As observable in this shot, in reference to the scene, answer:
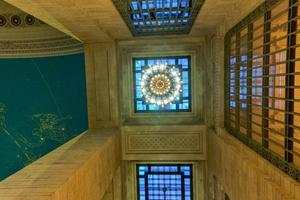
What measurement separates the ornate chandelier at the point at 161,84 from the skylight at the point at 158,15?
0.73 meters

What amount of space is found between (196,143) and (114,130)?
5.68 ft

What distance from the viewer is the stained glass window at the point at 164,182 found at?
6.35 m

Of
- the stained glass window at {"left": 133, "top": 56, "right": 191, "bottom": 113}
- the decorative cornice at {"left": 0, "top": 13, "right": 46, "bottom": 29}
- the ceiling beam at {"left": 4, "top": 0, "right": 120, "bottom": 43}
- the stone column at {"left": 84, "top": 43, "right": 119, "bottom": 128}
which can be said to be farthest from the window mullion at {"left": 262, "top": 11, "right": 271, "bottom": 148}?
the decorative cornice at {"left": 0, "top": 13, "right": 46, "bottom": 29}

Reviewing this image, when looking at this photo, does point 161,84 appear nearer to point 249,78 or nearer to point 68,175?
point 249,78

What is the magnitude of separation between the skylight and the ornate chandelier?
28.7 inches

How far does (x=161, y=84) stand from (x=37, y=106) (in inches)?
131

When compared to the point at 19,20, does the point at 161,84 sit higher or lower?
lower

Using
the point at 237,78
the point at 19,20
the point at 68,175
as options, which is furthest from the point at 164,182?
the point at 19,20

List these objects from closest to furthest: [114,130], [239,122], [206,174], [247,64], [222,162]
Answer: [247,64], [239,122], [222,162], [114,130], [206,174]

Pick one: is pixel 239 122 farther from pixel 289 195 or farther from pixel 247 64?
pixel 289 195

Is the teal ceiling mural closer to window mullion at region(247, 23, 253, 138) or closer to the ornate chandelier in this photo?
the ornate chandelier

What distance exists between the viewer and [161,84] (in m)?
5.15

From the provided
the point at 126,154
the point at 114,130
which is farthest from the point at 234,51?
the point at 126,154

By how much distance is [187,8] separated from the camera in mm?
3910
